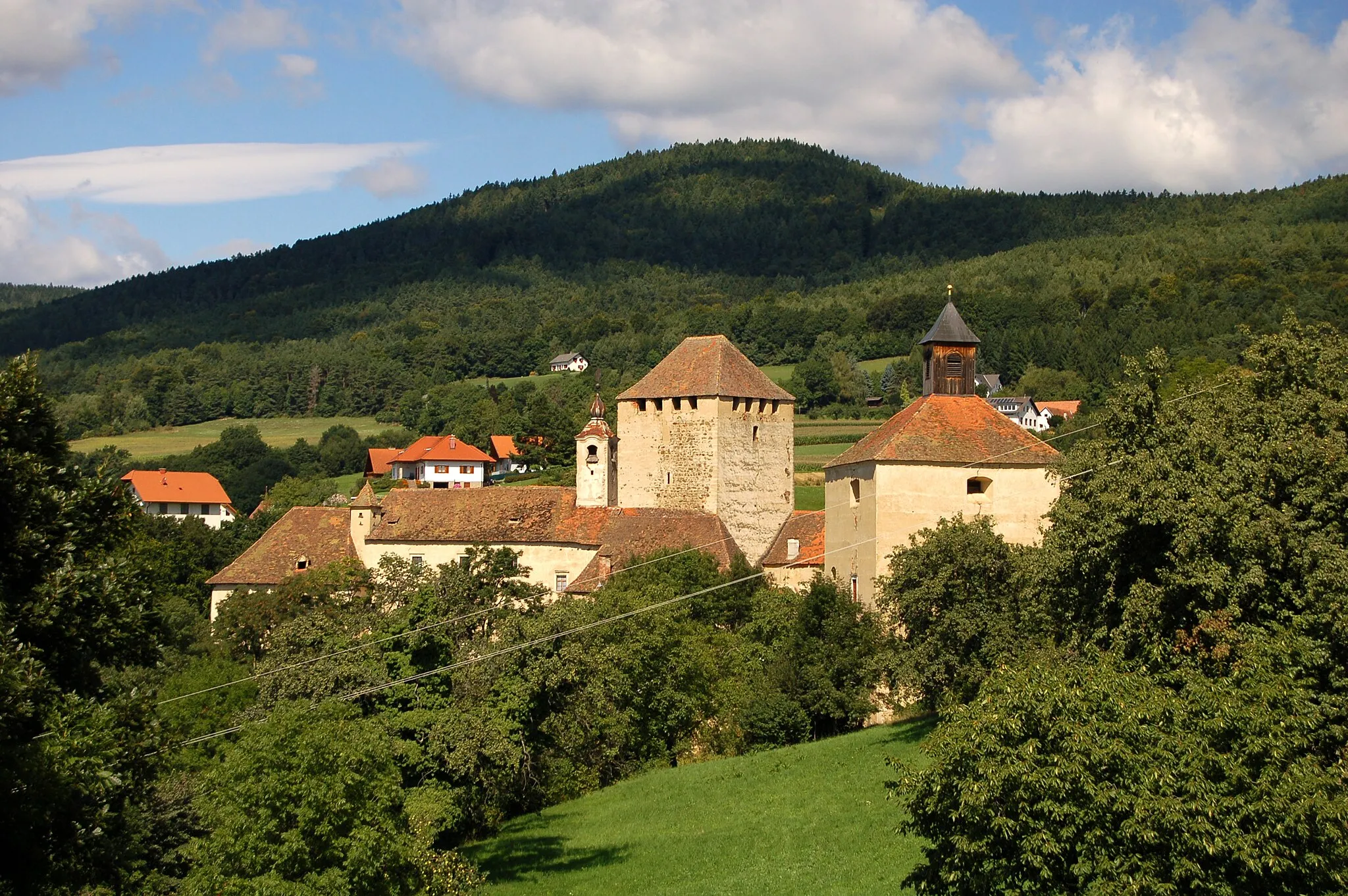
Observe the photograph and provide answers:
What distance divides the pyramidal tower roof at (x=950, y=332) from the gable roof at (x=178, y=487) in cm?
6824

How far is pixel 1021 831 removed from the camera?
15523 mm

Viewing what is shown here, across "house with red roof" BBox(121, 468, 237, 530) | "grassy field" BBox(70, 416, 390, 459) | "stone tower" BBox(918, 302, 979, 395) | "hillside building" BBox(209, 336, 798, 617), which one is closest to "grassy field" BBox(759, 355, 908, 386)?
"grassy field" BBox(70, 416, 390, 459)

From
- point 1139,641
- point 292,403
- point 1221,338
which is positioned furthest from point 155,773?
point 292,403

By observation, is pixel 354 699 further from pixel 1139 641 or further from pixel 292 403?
pixel 292 403

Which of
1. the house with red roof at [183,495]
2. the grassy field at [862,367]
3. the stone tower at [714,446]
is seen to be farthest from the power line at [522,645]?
the grassy field at [862,367]

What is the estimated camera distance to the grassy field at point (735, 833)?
913 inches

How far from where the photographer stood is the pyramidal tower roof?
125ft

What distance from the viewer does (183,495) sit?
9500 centimetres

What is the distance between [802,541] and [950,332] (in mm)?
Answer: 10773

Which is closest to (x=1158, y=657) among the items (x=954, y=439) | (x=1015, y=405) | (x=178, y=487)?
(x=954, y=439)

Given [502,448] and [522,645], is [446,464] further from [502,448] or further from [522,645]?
[522,645]

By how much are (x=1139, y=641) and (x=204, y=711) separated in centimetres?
2475

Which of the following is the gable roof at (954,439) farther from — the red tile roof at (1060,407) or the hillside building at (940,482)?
the red tile roof at (1060,407)

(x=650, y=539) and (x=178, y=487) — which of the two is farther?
(x=178, y=487)
